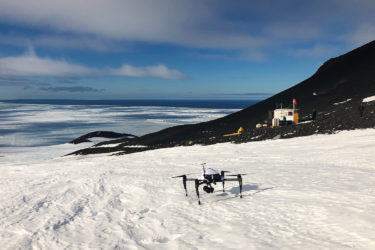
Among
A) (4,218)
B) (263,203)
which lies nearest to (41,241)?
(4,218)

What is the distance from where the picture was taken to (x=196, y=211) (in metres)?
8.08

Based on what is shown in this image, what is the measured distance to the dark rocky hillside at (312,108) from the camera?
1107 inches

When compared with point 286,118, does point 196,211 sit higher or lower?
lower

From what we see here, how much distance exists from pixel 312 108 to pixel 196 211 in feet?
154

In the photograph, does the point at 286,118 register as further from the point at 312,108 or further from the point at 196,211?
the point at 196,211

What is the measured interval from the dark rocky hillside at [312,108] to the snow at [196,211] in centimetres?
1534

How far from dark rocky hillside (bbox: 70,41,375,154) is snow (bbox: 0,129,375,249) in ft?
50.3

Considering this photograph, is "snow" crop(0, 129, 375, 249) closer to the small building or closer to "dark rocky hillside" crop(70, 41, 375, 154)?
"dark rocky hillside" crop(70, 41, 375, 154)

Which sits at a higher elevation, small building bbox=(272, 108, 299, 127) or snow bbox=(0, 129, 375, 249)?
small building bbox=(272, 108, 299, 127)

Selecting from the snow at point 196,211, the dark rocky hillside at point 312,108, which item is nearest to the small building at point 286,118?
the dark rocky hillside at point 312,108

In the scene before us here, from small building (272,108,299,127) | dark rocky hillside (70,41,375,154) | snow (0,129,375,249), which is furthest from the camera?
small building (272,108,299,127)

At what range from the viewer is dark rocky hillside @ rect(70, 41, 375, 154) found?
1107 inches

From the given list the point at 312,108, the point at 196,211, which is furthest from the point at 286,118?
the point at 196,211

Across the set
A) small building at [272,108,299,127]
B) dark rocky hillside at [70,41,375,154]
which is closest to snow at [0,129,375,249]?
dark rocky hillside at [70,41,375,154]
